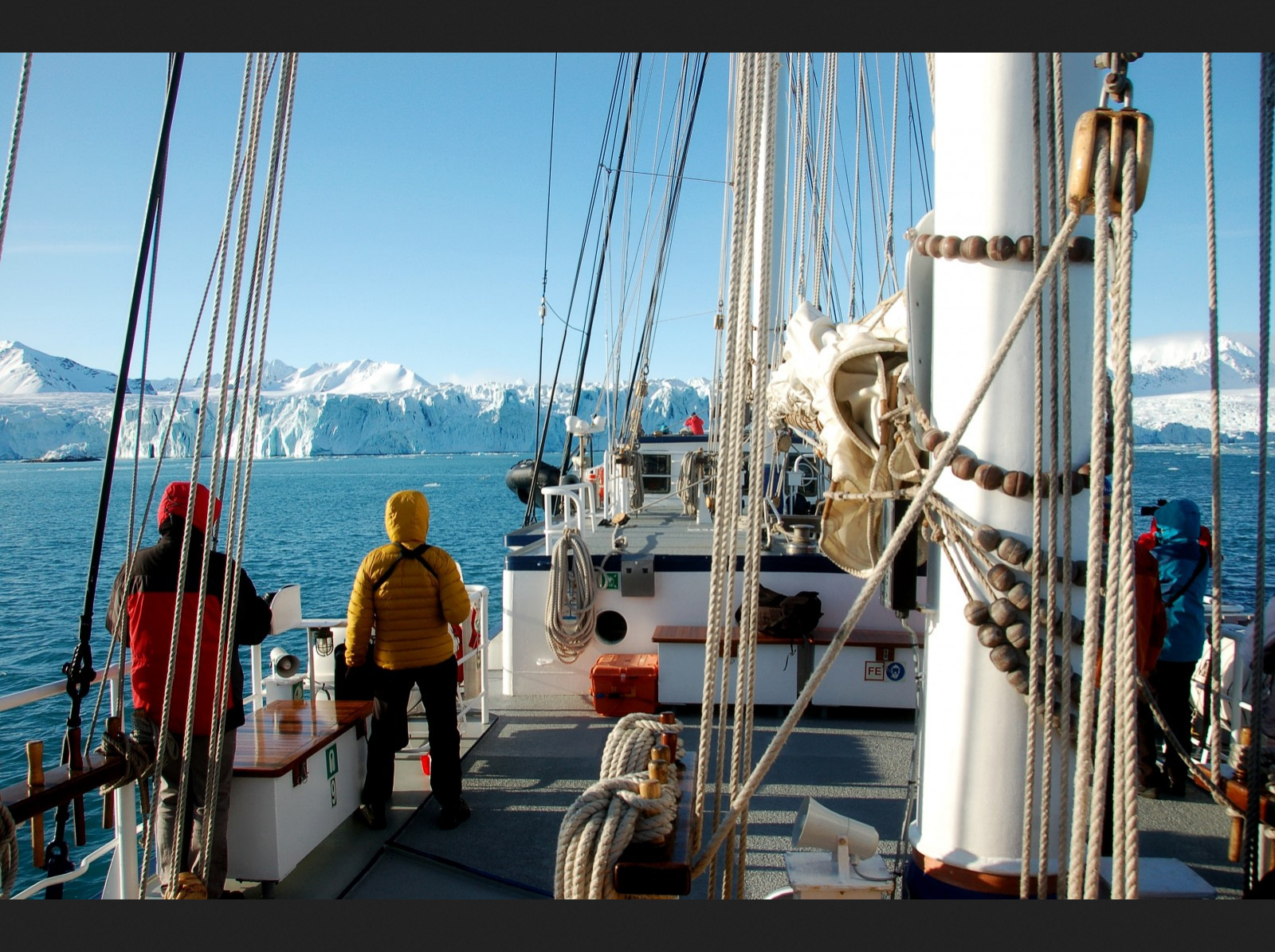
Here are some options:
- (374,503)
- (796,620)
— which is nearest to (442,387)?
(374,503)

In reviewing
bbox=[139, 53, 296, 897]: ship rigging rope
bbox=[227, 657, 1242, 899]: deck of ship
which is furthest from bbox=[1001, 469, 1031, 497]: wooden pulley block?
bbox=[139, 53, 296, 897]: ship rigging rope

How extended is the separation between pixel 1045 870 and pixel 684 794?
87 cm

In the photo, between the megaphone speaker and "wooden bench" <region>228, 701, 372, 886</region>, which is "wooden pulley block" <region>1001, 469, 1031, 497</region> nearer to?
the megaphone speaker

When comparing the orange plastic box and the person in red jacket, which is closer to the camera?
the person in red jacket

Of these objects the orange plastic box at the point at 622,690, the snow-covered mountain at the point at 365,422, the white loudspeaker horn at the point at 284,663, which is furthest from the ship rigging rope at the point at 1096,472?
the snow-covered mountain at the point at 365,422

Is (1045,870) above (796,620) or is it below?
below

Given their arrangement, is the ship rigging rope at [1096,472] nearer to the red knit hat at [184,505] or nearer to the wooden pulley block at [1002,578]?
the wooden pulley block at [1002,578]

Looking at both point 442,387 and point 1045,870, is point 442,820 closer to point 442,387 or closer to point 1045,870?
point 1045,870

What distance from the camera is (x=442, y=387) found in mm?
120312

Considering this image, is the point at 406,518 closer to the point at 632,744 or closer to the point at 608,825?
the point at 632,744

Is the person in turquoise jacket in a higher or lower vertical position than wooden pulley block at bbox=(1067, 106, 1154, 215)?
lower

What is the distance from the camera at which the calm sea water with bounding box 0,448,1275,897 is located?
13812 mm

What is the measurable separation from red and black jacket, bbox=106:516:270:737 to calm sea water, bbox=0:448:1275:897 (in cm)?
367

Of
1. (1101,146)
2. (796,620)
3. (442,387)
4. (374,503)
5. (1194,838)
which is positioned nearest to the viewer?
(1101,146)
